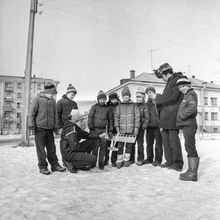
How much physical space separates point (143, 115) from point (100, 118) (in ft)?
2.83

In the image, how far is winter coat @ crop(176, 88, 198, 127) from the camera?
360 centimetres

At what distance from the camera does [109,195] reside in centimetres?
276

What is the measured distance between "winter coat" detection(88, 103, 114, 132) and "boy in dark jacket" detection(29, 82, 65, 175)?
714 millimetres

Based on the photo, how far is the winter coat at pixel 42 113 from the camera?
4.06m

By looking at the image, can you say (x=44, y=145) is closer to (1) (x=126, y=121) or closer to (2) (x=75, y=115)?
(2) (x=75, y=115)

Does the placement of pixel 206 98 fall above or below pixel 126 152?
above

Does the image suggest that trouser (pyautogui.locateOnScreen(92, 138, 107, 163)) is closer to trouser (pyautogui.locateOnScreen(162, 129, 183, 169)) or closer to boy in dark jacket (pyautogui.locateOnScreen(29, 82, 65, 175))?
boy in dark jacket (pyautogui.locateOnScreen(29, 82, 65, 175))

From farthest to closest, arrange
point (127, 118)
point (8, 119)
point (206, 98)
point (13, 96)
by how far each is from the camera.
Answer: point (13, 96)
point (8, 119)
point (206, 98)
point (127, 118)

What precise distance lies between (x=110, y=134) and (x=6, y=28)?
2.63 meters

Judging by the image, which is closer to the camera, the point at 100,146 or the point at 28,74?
the point at 100,146

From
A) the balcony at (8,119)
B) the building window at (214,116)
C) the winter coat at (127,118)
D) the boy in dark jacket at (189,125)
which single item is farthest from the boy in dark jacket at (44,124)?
the balcony at (8,119)

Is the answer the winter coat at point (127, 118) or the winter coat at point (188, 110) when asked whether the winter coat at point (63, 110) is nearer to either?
the winter coat at point (127, 118)

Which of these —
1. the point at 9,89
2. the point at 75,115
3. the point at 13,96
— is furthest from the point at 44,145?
the point at 13,96

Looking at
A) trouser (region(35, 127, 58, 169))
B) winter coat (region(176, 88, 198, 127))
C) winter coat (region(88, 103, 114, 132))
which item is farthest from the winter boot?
trouser (region(35, 127, 58, 169))
